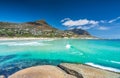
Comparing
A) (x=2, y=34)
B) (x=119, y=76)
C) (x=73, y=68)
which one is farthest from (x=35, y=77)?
(x=2, y=34)

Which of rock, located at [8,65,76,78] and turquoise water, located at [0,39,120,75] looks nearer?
rock, located at [8,65,76,78]

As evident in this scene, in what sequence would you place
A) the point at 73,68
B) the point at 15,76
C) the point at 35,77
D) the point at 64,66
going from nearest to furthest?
the point at 35,77
the point at 15,76
the point at 73,68
the point at 64,66

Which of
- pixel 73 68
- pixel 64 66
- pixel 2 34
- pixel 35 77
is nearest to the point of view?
pixel 35 77

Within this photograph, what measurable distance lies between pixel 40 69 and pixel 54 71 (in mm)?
754

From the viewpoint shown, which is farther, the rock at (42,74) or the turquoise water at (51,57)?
the turquoise water at (51,57)

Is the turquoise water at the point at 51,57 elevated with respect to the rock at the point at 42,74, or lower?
lower

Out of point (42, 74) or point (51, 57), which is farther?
point (51, 57)

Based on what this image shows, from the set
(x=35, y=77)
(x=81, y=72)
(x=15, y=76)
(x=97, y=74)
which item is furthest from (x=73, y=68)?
(x=15, y=76)

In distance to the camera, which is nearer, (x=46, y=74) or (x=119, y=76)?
(x=46, y=74)

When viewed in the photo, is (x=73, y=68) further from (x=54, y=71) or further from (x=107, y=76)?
(x=107, y=76)

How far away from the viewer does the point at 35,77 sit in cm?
740

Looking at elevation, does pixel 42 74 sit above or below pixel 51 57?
above

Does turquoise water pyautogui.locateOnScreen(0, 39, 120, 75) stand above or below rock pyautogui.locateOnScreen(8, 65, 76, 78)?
below

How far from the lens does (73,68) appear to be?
338 inches
